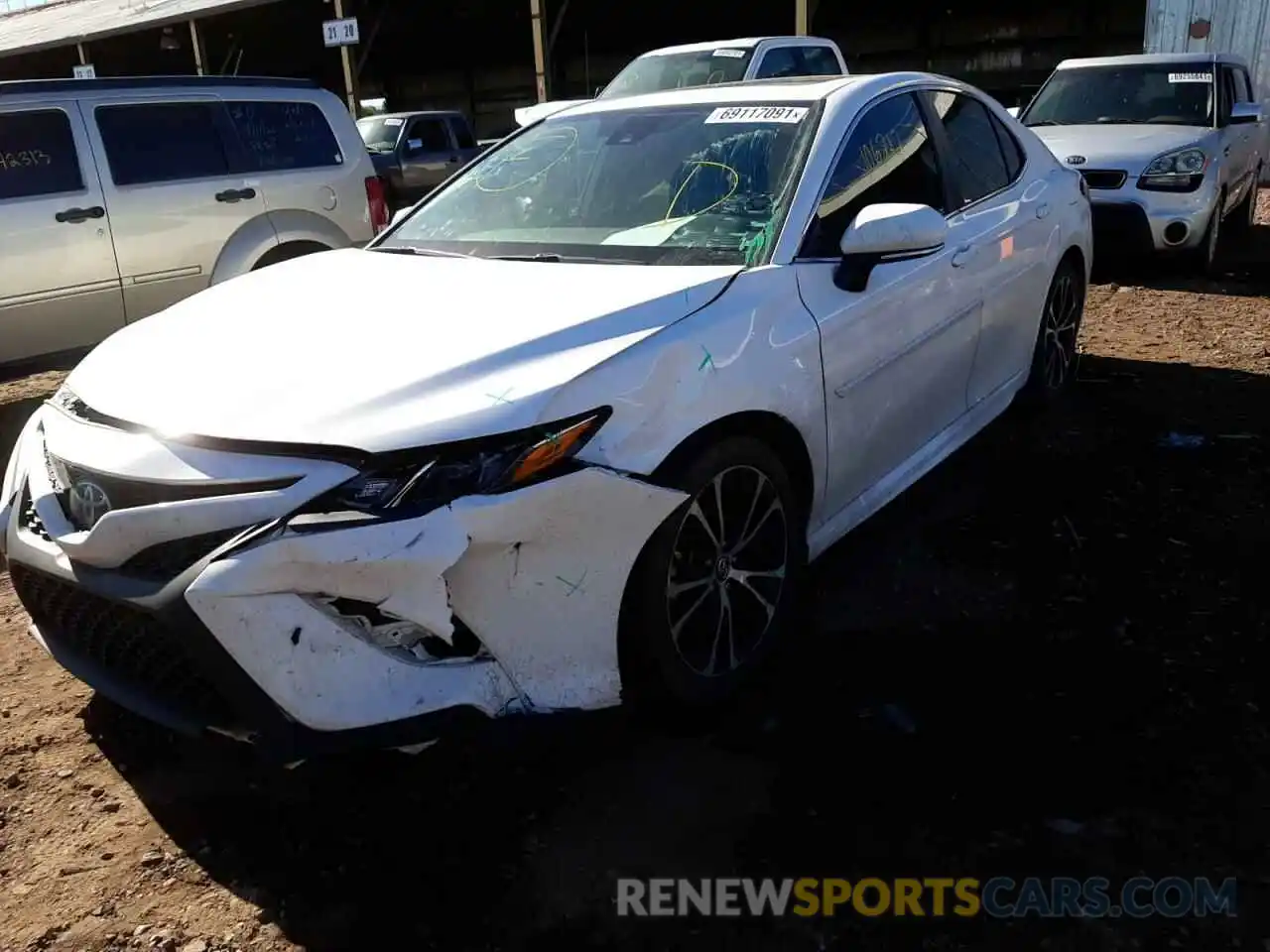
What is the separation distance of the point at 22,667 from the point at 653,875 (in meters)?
2.25

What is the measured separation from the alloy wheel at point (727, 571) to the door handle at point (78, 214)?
16.0 feet

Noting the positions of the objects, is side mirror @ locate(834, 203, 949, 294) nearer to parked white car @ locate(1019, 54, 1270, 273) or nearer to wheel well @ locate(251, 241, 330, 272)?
wheel well @ locate(251, 241, 330, 272)

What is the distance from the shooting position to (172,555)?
219cm

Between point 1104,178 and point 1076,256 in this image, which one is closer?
point 1076,256

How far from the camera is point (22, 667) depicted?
3344 millimetres

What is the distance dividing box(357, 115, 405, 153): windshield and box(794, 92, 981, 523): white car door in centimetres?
1149

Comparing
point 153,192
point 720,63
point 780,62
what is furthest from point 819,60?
point 153,192

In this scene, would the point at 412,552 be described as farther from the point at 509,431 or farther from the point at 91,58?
the point at 91,58

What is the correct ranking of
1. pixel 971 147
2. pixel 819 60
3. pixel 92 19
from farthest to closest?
pixel 92 19 < pixel 819 60 < pixel 971 147

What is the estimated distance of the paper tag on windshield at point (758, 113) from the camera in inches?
132

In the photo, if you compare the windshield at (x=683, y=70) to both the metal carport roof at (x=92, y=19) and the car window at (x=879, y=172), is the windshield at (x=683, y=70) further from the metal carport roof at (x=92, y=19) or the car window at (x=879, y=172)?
the metal carport roof at (x=92, y=19)

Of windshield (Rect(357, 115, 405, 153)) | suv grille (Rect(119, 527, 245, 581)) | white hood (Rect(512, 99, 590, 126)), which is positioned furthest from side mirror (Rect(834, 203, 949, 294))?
windshield (Rect(357, 115, 405, 153))

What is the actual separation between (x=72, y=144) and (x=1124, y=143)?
7553mm

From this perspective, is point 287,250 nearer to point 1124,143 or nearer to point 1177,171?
point 1124,143
